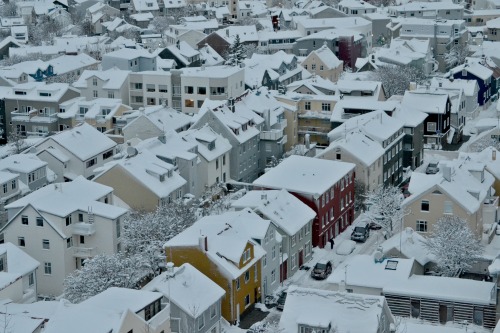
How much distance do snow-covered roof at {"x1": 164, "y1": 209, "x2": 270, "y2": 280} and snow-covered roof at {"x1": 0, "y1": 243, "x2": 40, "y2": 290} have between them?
7.34m

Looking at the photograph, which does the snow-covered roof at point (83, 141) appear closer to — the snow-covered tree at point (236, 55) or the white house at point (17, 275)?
the white house at point (17, 275)

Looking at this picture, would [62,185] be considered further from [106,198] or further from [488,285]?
[488,285]

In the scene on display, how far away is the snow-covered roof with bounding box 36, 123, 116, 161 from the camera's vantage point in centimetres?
6762

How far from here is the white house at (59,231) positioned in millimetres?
52344

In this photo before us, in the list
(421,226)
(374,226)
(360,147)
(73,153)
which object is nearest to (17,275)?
(73,153)

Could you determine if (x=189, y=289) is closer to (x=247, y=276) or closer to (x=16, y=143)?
(x=247, y=276)

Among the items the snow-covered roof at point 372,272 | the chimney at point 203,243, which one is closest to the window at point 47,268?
the chimney at point 203,243

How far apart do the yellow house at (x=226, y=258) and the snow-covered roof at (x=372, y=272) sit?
13.7ft

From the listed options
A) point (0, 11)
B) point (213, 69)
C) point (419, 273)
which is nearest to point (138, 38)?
point (0, 11)

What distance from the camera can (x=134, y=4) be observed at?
16475 centimetres

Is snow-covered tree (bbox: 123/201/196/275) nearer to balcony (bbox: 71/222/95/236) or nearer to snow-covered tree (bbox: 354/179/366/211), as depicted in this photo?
balcony (bbox: 71/222/95/236)

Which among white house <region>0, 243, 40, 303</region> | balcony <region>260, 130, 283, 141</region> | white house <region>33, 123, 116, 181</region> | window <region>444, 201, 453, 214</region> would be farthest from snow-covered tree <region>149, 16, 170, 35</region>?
white house <region>0, 243, 40, 303</region>

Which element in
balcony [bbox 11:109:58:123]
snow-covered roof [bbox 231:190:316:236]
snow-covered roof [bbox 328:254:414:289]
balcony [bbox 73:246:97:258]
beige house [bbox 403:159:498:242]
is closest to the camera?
snow-covered roof [bbox 328:254:414:289]

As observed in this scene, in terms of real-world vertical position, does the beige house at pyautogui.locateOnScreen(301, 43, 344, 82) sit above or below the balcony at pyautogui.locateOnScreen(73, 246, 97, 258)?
above
